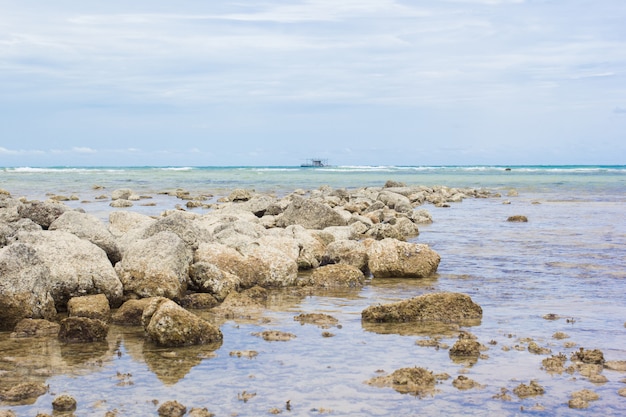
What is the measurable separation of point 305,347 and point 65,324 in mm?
3174

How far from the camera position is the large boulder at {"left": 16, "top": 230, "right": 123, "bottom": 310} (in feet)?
34.6

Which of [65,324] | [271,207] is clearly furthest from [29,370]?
[271,207]

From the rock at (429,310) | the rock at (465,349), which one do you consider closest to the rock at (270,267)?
the rock at (429,310)

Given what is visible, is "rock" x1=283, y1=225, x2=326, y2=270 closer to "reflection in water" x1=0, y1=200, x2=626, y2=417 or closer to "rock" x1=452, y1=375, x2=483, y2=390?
"reflection in water" x1=0, y1=200, x2=626, y2=417

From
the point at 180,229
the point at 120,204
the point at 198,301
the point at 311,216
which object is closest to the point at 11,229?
the point at 180,229

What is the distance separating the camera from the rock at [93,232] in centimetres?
1225

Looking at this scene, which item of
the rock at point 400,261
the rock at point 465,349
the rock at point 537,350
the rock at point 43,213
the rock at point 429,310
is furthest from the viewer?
the rock at point 43,213

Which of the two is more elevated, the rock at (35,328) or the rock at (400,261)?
the rock at (400,261)

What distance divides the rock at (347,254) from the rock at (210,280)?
11.1 feet

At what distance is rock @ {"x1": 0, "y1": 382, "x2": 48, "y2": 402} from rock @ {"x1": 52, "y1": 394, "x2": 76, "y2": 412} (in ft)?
1.33

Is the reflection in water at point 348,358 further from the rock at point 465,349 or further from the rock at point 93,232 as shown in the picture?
the rock at point 93,232

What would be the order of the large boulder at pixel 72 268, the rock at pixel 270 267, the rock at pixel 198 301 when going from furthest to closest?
1. the rock at pixel 270 267
2. the rock at pixel 198 301
3. the large boulder at pixel 72 268

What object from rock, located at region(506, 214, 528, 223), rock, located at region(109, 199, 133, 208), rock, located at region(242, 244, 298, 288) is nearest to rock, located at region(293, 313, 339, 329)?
rock, located at region(242, 244, 298, 288)

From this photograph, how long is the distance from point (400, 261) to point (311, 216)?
22.9 feet
